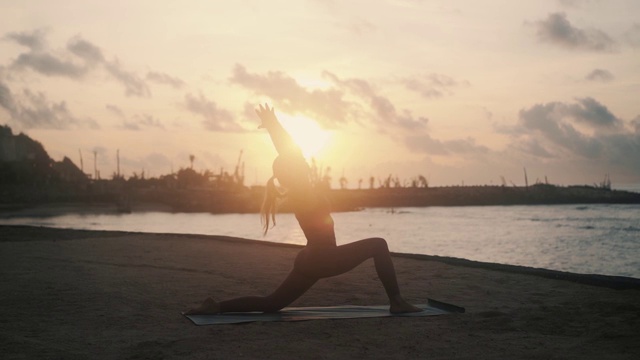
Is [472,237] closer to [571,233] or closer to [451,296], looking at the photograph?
[571,233]

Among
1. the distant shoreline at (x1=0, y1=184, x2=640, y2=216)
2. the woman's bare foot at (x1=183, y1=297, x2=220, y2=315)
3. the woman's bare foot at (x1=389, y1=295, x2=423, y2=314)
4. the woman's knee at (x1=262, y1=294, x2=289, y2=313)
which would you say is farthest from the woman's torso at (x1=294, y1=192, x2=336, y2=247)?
the distant shoreline at (x1=0, y1=184, x2=640, y2=216)

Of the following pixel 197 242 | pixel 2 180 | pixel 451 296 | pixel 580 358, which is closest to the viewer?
pixel 580 358

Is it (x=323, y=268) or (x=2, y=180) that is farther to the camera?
(x=2, y=180)

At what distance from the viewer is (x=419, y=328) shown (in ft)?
20.4

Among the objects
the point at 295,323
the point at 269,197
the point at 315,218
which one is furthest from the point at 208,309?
the point at 315,218

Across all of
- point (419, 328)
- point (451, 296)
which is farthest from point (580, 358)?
point (451, 296)

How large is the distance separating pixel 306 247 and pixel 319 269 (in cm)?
28

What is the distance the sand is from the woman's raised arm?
1.69 m

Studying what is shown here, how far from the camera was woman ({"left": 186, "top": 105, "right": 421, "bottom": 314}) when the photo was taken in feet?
21.3

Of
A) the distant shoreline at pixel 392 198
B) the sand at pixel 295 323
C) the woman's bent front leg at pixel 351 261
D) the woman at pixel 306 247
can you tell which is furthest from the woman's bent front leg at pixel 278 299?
the distant shoreline at pixel 392 198

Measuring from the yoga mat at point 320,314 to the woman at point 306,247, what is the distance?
0.08m

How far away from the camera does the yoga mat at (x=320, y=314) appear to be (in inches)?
255

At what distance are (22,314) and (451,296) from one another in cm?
476

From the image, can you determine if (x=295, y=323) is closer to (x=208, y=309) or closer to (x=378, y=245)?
(x=208, y=309)
